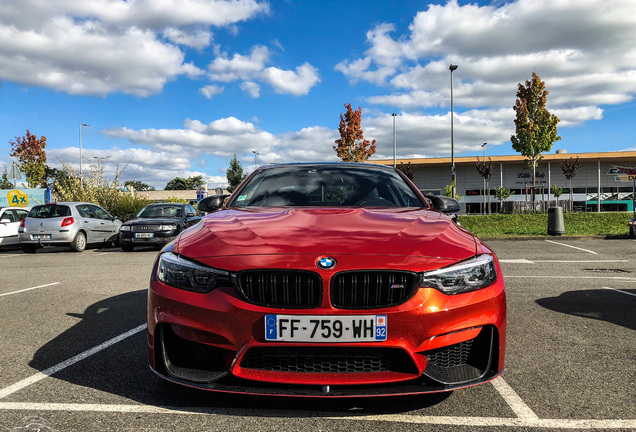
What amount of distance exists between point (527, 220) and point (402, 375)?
24600 mm

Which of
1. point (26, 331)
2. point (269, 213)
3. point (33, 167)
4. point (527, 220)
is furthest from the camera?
point (33, 167)

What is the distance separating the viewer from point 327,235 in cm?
264

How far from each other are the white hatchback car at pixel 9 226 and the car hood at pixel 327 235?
48.1ft

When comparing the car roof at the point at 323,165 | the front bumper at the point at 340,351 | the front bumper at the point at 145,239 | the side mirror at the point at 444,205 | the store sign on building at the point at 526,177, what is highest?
the store sign on building at the point at 526,177

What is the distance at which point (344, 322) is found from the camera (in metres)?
2.29

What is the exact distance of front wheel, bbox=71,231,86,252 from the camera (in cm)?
1406

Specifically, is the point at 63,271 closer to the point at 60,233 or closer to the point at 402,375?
the point at 60,233

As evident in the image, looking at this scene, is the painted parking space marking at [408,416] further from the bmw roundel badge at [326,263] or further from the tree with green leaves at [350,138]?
the tree with green leaves at [350,138]

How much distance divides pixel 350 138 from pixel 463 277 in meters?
38.7

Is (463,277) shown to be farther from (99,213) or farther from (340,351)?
(99,213)

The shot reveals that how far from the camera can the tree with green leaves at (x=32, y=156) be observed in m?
43.4

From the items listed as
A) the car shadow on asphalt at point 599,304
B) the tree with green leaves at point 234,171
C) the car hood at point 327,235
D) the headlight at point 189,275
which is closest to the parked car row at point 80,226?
the car shadow on asphalt at point 599,304

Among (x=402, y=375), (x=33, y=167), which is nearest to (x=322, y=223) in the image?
(x=402, y=375)

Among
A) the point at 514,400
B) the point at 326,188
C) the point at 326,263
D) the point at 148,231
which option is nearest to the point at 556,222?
the point at 148,231
